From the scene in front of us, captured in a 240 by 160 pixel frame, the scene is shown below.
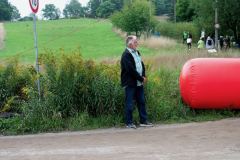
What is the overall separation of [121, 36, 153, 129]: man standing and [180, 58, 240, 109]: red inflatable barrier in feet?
4.11

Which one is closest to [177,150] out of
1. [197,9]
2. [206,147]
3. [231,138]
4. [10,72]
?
[206,147]

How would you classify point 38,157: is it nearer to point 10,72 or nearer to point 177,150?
point 177,150

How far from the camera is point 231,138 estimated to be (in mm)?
9023

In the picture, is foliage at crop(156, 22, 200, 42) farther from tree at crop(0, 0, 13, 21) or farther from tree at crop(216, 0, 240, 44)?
tree at crop(0, 0, 13, 21)

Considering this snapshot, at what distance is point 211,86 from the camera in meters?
11.1

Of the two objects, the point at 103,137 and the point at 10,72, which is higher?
the point at 10,72

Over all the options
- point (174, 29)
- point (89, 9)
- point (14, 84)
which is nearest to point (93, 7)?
point (89, 9)

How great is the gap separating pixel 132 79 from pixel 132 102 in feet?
1.58

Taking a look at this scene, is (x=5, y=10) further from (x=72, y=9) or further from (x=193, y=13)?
(x=193, y=13)

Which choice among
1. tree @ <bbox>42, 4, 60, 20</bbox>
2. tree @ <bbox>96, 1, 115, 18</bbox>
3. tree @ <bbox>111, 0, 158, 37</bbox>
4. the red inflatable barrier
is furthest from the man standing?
tree @ <bbox>42, 4, 60, 20</bbox>

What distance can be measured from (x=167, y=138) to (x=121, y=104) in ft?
6.29

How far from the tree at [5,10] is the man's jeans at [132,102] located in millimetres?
137601

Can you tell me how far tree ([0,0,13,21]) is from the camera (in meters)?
144

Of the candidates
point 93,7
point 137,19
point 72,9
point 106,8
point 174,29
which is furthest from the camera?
point 72,9
